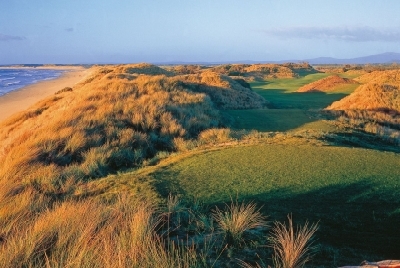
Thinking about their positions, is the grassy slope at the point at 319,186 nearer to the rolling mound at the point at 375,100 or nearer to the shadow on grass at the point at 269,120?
the shadow on grass at the point at 269,120

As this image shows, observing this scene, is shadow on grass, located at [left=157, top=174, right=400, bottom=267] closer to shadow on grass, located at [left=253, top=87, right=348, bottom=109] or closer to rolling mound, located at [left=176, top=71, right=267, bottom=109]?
rolling mound, located at [left=176, top=71, right=267, bottom=109]

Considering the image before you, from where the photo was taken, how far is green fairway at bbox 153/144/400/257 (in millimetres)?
5142

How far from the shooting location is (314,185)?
6.70 m

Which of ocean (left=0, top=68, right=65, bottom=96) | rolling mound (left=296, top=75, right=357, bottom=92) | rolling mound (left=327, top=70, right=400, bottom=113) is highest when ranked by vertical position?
rolling mound (left=327, top=70, right=400, bottom=113)

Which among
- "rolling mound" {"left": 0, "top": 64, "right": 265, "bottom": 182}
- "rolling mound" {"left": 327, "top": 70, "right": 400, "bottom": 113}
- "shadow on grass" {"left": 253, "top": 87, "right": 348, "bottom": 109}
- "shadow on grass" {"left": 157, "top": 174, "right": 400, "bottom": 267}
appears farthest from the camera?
"shadow on grass" {"left": 253, "top": 87, "right": 348, "bottom": 109}

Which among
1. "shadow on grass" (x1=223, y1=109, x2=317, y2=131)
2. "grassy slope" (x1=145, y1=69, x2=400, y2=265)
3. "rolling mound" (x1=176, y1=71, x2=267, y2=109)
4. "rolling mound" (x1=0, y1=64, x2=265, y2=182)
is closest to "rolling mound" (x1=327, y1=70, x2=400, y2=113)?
"shadow on grass" (x1=223, y1=109, x2=317, y2=131)

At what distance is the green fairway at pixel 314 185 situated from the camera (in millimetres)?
5142

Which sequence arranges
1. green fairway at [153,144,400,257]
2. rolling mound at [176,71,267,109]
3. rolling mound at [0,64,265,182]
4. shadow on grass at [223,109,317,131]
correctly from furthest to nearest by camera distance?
rolling mound at [176,71,267,109] < shadow on grass at [223,109,317,131] < rolling mound at [0,64,265,182] < green fairway at [153,144,400,257]

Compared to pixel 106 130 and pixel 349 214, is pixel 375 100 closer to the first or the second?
pixel 106 130

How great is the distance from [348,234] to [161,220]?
2.30 metres

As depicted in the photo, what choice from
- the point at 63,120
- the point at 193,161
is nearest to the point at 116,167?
the point at 193,161

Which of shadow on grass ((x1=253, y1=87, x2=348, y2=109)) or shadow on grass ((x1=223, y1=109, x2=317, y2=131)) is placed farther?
shadow on grass ((x1=253, y1=87, x2=348, y2=109))

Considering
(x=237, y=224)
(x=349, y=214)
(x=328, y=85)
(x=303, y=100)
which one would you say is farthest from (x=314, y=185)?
(x=328, y=85)

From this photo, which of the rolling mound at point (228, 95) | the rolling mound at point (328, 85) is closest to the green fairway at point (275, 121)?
the rolling mound at point (228, 95)
